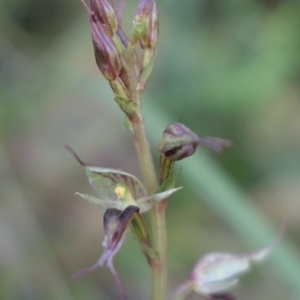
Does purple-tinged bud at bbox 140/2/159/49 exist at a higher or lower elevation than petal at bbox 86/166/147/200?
higher

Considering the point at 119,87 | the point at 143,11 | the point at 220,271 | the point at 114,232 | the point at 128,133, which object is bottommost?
the point at 128,133

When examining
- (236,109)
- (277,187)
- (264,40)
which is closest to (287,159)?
(277,187)

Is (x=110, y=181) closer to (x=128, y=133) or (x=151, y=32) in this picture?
(x=151, y=32)

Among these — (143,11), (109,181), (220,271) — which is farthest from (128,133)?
(143,11)

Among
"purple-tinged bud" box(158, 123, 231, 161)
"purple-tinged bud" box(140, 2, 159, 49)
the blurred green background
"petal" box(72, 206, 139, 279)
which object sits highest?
"purple-tinged bud" box(140, 2, 159, 49)

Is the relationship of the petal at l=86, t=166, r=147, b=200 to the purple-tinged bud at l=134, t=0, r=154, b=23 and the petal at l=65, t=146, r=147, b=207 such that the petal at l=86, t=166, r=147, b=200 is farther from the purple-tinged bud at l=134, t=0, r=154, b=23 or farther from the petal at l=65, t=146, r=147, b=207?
the purple-tinged bud at l=134, t=0, r=154, b=23

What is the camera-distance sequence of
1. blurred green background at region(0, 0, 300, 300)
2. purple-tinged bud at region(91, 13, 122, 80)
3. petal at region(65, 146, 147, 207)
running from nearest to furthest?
purple-tinged bud at region(91, 13, 122, 80) → petal at region(65, 146, 147, 207) → blurred green background at region(0, 0, 300, 300)

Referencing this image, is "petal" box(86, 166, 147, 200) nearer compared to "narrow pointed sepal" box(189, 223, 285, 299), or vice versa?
"petal" box(86, 166, 147, 200)

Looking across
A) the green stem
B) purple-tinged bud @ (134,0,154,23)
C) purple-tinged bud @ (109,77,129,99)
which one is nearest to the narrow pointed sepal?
the green stem

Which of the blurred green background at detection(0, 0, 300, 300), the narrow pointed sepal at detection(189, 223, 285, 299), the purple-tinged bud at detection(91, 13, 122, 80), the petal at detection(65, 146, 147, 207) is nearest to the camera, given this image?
the purple-tinged bud at detection(91, 13, 122, 80)
